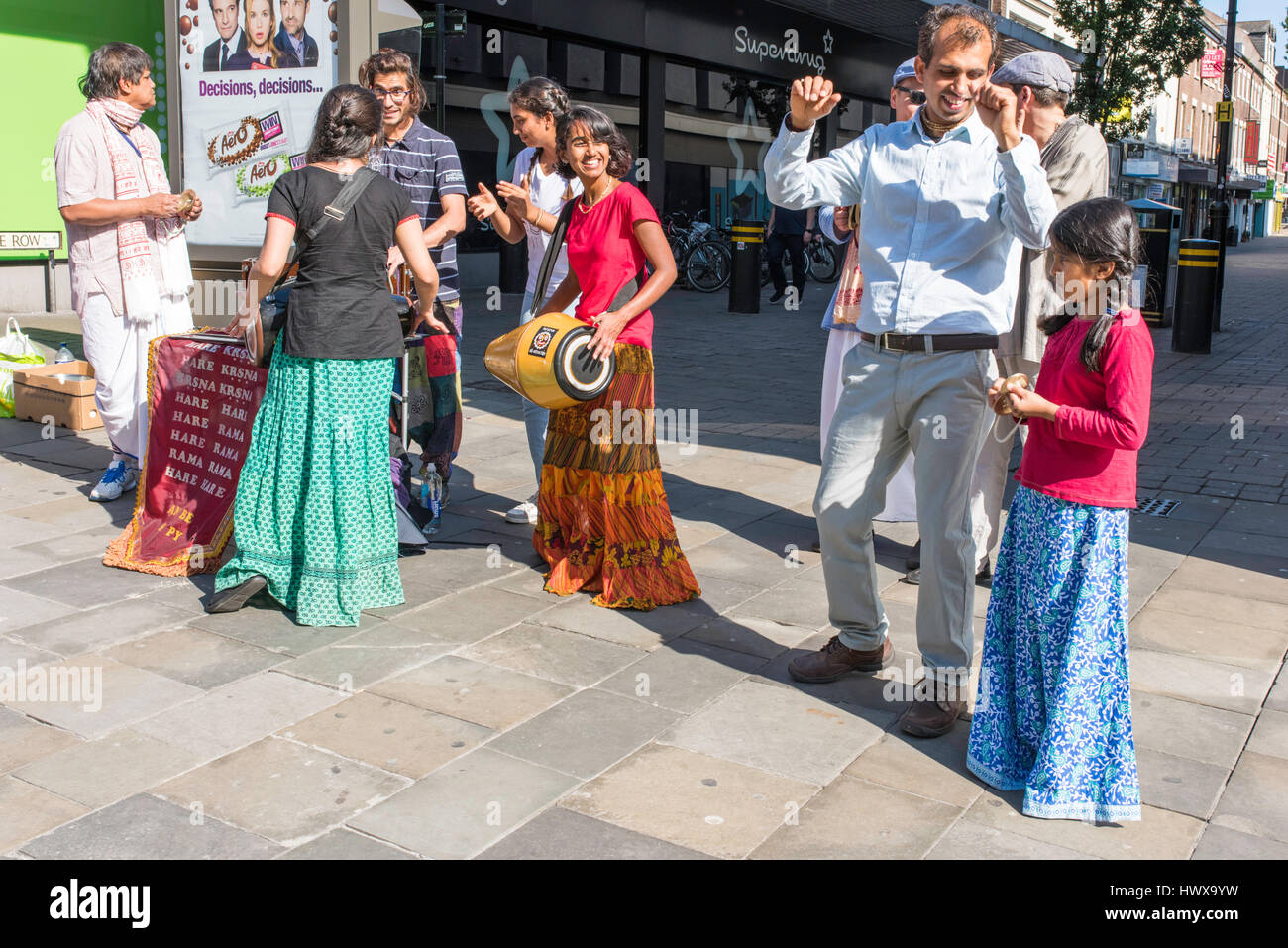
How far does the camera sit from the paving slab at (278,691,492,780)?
137 inches

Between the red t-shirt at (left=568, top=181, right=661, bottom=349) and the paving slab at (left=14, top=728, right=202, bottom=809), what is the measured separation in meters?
2.19

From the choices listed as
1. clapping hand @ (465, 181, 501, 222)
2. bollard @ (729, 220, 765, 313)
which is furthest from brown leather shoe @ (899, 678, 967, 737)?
bollard @ (729, 220, 765, 313)

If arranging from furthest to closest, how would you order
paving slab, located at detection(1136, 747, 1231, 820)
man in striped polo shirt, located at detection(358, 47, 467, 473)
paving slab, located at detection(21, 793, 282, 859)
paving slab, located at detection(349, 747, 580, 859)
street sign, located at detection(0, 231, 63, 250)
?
street sign, located at detection(0, 231, 63, 250), man in striped polo shirt, located at detection(358, 47, 467, 473), paving slab, located at detection(1136, 747, 1231, 820), paving slab, located at detection(349, 747, 580, 859), paving slab, located at detection(21, 793, 282, 859)

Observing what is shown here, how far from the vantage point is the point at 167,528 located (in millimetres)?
5234

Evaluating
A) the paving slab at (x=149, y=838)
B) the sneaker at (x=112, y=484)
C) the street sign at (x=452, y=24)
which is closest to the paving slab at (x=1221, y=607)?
the paving slab at (x=149, y=838)

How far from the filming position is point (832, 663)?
161 inches

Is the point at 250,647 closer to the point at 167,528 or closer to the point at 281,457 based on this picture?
the point at 281,457

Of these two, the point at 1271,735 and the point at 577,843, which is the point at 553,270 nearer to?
the point at 577,843

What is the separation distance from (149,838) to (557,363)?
7.10ft

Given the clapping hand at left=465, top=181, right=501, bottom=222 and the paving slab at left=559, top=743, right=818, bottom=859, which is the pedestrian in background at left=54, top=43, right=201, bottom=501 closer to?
the clapping hand at left=465, top=181, right=501, bottom=222

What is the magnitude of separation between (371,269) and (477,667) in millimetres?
1502

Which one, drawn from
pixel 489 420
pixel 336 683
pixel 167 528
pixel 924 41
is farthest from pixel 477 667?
pixel 489 420

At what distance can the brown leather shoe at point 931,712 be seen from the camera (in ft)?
12.2
